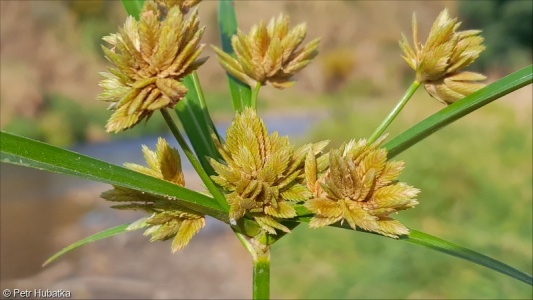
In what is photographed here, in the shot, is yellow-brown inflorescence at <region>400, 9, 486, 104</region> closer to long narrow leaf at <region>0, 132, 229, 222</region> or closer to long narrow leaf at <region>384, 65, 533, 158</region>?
long narrow leaf at <region>384, 65, 533, 158</region>

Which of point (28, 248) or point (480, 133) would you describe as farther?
point (480, 133)

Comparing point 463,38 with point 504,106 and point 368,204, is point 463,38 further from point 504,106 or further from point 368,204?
point 504,106

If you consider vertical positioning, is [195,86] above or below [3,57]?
below

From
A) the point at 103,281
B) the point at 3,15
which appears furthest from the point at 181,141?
the point at 3,15

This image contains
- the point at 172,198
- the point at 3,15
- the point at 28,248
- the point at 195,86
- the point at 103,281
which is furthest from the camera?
the point at 3,15

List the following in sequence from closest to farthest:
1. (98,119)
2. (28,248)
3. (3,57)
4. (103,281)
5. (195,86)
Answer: (195,86)
(103,281)
(28,248)
(98,119)
(3,57)

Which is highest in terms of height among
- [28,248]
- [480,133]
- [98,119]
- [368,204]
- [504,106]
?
[98,119]

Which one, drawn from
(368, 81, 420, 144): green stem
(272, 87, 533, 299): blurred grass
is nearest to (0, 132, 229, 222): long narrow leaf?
(368, 81, 420, 144): green stem

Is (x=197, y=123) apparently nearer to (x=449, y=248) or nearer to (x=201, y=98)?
(x=201, y=98)
